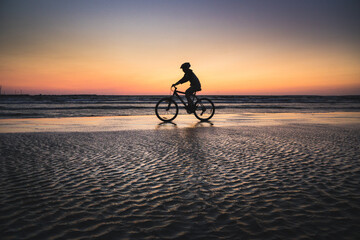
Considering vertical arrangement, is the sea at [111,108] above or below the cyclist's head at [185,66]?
below

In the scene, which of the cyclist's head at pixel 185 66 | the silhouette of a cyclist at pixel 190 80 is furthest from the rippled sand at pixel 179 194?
the cyclist's head at pixel 185 66

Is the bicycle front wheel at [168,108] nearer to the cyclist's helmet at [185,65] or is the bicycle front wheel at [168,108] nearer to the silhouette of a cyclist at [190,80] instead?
the silhouette of a cyclist at [190,80]

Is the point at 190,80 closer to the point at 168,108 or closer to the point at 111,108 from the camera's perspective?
the point at 168,108

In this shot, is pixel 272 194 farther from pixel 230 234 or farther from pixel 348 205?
pixel 230 234

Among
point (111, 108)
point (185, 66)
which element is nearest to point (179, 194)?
point (185, 66)

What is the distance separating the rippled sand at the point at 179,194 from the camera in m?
1.80

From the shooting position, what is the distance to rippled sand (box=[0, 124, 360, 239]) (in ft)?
5.91

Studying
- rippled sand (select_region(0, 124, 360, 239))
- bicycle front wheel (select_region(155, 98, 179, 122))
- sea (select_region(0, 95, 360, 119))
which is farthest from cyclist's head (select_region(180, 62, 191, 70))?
rippled sand (select_region(0, 124, 360, 239))

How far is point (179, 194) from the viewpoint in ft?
8.07

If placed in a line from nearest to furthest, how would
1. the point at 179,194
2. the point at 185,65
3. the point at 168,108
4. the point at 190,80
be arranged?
the point at 179,194 → the point at 185,65 → the point at 190,80 → the point at 168,108

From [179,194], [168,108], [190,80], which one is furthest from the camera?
[168,108]

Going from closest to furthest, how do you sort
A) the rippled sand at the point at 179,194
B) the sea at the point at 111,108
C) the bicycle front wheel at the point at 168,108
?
the rippled sand at the point at 179,194 < the bicycle front wheel at the point at 168,108 < the sea at the point at 111,108

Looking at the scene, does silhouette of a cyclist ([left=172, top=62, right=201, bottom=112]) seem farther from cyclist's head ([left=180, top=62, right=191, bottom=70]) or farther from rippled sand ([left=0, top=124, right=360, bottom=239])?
rippled sand ([left=0, top=124, right=360, bottom=239])

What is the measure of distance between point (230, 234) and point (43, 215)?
60.4 inches
